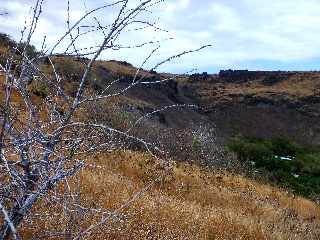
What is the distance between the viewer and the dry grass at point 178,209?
5.46 metres

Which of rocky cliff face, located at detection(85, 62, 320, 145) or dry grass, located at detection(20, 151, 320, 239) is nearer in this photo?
dry grass, located at detection(20, 151, 320, 239)

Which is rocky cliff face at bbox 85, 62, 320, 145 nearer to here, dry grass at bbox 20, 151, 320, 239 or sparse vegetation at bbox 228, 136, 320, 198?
sparse vegetation at bbox 228, 136, 320, 198

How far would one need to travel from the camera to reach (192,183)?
10180mm

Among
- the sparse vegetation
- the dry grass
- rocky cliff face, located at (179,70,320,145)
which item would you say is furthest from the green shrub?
the dry grass

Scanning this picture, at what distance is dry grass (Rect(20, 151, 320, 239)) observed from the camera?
17.9 feet

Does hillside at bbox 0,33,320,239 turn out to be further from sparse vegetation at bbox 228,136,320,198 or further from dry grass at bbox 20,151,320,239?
sparse vegetation at bbox 228,136,320,198

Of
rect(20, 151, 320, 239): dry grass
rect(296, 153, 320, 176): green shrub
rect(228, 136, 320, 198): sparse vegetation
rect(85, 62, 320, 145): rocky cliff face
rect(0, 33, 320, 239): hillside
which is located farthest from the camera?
rect(85, 62, 320, 145): rocky cliff face

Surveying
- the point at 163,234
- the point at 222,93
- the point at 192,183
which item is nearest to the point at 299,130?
the point at 222,93

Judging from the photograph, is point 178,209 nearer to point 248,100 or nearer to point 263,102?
point 263,102

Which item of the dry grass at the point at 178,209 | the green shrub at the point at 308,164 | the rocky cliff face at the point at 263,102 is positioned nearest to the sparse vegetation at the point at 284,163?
the green shrub at the point at 308,164

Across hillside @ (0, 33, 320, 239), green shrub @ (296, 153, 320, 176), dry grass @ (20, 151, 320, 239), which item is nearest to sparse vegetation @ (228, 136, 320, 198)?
green shrub @ (296, 153, 320, 176)

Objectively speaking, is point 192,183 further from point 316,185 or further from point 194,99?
point 194,99

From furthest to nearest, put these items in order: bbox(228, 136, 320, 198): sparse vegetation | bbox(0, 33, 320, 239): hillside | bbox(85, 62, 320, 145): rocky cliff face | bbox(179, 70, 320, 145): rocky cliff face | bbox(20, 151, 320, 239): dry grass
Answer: bbox(179, 70, 320, 145): rocky cliff face < bbox(85, 62, 320, 145): rocky cliff face < bbox(228, 136, 320, 198): sparse vegetation < bbox(20, 151, 320, 239): dry grass < bbox(0, 33, 320, 239): hillside

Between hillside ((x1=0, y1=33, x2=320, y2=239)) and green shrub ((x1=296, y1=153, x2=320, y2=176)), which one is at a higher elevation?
hillside ((x1=0, y1=33, x2=320, y2=239))
